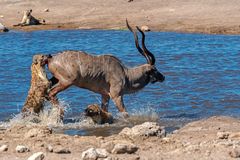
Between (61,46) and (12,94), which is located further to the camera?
(61,46)

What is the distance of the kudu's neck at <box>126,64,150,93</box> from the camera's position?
11688mm

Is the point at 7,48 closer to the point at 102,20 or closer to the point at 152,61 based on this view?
the point at 102,20

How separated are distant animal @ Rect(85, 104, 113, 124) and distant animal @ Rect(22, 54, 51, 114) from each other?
2.63 feet

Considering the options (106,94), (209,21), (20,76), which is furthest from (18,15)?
(106,94)

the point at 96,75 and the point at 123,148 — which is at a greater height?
the point at 96,75

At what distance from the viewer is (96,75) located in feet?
36.7

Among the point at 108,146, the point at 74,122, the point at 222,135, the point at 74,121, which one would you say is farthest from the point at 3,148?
the point at 74,121

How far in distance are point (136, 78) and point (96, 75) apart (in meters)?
0.86

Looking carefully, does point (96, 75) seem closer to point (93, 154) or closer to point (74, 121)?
point (74, 121)

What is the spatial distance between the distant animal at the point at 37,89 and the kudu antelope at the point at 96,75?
10 cm

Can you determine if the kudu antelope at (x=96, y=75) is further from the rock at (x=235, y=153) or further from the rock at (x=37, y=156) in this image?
the rock at (x=235, y=153)

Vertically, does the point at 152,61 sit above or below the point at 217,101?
above

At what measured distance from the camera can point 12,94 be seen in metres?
13.2

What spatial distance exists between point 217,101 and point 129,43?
31.0 ft
